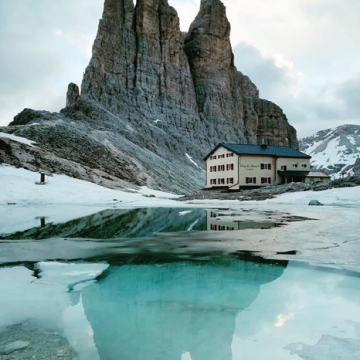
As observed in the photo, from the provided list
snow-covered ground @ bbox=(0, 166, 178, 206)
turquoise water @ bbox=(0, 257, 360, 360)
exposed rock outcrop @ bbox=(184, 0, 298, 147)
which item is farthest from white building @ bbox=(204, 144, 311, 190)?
exposed rock outcrop @ bbox=(184, 0, 298, 147)

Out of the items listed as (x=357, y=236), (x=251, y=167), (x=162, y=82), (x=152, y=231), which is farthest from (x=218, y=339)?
(x=162, y=82)

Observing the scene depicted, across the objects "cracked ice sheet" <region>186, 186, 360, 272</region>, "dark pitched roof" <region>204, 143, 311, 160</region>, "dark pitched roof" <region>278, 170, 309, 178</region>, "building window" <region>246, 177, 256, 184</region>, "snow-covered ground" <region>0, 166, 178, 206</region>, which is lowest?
"cracked ice sheet" <region>186, 186, 360, 272</region>

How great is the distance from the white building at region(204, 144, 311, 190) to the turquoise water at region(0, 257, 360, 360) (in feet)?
166

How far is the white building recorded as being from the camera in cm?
5825

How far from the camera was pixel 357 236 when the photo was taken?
1210 centimetres

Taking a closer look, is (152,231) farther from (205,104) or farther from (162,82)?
→ (205,104)

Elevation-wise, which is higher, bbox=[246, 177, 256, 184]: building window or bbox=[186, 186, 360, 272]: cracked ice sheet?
bbox=[246, 177, 256, 184]: building window

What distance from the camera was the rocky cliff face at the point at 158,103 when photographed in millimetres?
72688

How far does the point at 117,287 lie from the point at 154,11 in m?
141

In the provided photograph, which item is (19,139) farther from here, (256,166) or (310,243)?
(310,243)

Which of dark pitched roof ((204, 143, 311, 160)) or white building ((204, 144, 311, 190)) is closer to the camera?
white building ((204, 144, 311, 190))

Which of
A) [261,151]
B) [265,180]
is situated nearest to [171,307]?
[265,180]

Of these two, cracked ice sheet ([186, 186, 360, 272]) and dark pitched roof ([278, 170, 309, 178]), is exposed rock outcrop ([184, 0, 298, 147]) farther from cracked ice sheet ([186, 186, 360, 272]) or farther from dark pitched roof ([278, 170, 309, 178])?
cracked ice sheet ([186, 186, 360, 272])

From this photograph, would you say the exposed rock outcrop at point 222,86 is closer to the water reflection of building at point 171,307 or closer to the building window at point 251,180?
the building window at point 251,180
